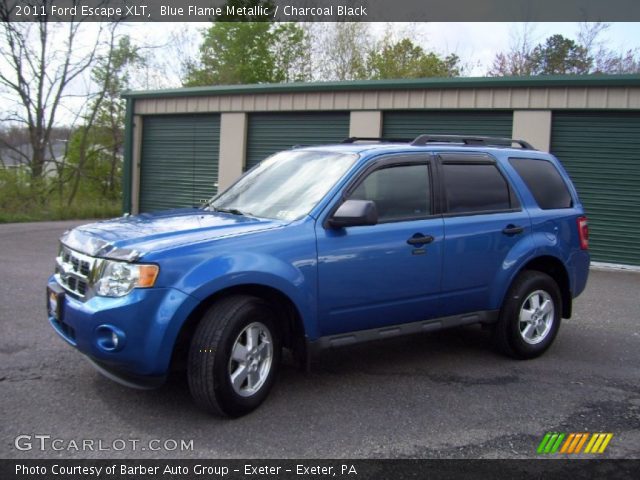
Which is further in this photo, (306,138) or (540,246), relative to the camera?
(306,138)

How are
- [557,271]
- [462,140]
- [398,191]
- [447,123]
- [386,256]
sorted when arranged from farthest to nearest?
[447,123], [557,271], [462,140], [398,191], [386,256]

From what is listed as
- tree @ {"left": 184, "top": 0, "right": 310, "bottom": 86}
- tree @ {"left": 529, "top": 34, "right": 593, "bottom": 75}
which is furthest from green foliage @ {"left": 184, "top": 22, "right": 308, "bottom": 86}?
tree @ {"left": 529, "top": 34, "right": 593, "bottom": 75}

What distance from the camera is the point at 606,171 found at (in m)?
11.7

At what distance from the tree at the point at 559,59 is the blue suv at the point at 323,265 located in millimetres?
25293

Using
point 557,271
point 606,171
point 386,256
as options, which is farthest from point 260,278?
point 606,171

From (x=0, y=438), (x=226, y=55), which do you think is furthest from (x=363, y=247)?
(x=226, y=55)

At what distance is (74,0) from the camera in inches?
985

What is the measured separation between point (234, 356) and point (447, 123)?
980cm

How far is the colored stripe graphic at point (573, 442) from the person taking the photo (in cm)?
392

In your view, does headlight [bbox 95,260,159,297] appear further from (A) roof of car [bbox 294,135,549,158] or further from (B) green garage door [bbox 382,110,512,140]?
(B) green garage door [bbox 382,110,512,140]

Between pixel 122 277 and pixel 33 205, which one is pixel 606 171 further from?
pixel 33 205

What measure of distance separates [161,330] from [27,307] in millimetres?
3916

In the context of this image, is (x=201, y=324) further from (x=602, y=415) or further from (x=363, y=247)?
(x=602, y=415)

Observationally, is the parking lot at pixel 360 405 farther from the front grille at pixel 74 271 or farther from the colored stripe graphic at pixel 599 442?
the front grille at pixel 74 271
